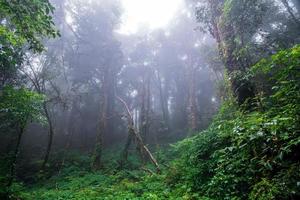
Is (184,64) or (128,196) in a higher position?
(184,64)

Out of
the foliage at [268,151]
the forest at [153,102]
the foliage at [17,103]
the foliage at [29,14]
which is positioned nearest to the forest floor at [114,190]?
the forest at [153,102]

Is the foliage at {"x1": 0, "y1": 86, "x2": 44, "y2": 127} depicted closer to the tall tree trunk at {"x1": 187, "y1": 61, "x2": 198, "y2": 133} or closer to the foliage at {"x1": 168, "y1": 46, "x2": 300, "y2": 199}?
the foliage at {"x1": 168, "y1": 46, "x2": 300, "y2": 199}

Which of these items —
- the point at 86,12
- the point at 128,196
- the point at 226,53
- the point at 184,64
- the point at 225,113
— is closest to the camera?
the point at 128,196

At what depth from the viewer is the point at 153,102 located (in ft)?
134

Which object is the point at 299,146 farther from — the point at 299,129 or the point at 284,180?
the point at 284,180

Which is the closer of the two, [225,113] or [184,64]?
[225,113]

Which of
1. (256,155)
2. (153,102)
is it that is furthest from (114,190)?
(153,102)

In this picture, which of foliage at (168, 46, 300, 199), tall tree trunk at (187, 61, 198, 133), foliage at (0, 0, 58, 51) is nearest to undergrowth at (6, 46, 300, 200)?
foliage at (168, 46, 300, 199)

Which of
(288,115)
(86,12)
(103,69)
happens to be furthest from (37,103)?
(86,12)

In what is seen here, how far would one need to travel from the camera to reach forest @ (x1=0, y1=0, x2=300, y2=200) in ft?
15.9

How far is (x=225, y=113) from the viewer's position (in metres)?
8.76

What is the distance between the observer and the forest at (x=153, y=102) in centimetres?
486

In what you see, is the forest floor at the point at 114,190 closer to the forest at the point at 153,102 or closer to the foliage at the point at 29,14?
the forest at the point at 153,102

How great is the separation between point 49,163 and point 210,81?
22421 mm
